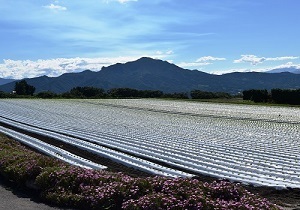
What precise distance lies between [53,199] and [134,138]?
978 cm

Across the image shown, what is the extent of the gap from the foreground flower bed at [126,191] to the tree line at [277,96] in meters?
47.1

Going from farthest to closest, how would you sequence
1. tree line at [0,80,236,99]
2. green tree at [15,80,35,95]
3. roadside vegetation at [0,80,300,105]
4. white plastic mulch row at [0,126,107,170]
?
green tree at [15,80,35,95], tree line at [0,80,236,99], roadside vegetation at [0,80,300,105], white plastic mulch row at [0,126,107,170]

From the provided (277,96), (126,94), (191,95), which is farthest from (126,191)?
(126,94)

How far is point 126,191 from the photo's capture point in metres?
7.31

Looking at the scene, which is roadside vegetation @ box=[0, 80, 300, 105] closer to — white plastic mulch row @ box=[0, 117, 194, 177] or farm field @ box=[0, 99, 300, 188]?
farm field @ box=[0, 99, 300, 188]

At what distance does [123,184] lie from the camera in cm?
762

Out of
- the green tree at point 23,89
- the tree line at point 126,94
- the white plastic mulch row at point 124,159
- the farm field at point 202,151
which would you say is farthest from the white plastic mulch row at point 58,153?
the green tree at point 23,89

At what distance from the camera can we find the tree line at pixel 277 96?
52.2 m

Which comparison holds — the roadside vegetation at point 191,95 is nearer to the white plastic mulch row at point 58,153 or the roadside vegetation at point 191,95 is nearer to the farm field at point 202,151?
the farm field at point 202,151

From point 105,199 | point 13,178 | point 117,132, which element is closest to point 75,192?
point 105,199

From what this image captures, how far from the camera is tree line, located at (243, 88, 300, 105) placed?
5220cm

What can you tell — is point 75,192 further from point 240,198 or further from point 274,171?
point 274,171

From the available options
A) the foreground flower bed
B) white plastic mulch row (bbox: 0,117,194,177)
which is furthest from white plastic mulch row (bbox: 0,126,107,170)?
the foreground flower bed

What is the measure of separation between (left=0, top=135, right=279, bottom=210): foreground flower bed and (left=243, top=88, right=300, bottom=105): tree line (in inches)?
1853
